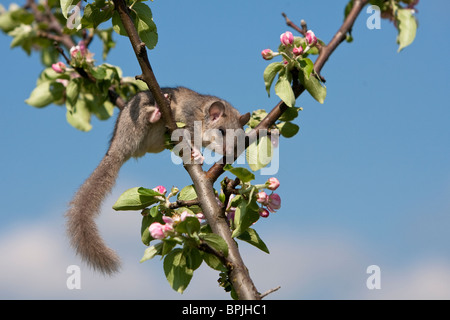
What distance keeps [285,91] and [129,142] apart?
10.2 ft

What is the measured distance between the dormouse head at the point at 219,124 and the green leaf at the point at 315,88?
3.00 meters

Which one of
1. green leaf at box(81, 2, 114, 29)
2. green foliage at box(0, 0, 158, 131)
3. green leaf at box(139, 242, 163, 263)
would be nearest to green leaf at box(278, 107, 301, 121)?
green leaf at box(139, 242, 163, 263)

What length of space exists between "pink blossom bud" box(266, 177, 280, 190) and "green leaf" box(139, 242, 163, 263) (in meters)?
0.71

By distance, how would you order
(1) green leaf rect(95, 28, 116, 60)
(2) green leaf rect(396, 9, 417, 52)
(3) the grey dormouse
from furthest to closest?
(1) green leaf rect(95, 28, 116, 60) → (3) the grey dormouse → (2) green leaf rect(396, 9, 417, 52)

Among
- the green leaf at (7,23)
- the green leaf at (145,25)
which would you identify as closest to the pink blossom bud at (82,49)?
the green leaf at (7,23)

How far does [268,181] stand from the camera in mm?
3068

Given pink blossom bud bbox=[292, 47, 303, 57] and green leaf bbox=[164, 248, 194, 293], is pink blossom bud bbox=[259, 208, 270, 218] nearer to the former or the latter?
green leaf bbox=[164, 248, 194, 293]

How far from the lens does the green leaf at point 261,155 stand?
10.3 feet

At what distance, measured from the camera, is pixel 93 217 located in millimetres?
4824

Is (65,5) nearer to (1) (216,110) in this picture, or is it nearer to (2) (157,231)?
(2) (157,231)

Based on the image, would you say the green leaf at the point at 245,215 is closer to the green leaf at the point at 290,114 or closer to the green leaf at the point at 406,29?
the green leaf at the point at 290,114

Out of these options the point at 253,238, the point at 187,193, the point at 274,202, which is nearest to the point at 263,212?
the point at 274,202

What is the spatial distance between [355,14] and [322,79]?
0.43 metres

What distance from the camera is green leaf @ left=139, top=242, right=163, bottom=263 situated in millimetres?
3004
